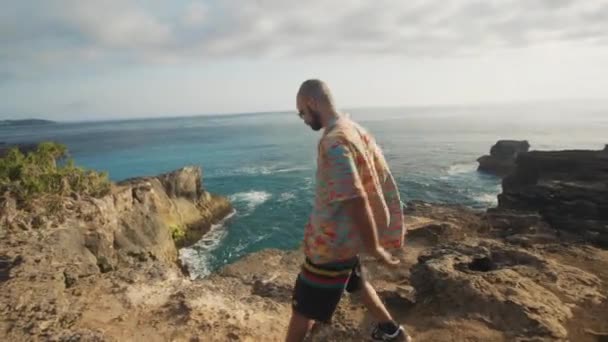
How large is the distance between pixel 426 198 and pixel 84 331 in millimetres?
34562

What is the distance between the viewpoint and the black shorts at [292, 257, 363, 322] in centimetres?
357

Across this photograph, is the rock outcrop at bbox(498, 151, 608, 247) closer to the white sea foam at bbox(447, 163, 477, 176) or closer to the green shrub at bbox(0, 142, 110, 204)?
the white sea foam at bbox(447, 163, 477, 176)

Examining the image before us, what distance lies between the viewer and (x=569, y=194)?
22.8 m

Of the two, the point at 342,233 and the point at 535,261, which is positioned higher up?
the point at 342,233

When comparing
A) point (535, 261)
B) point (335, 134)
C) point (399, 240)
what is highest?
point (335, 134)

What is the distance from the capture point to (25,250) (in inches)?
320

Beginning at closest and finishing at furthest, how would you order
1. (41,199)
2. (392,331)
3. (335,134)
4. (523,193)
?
Result: (335,134), (392,331), (41,199), (523,193)

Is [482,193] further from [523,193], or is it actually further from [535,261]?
[535,261]

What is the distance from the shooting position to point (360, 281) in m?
4.08

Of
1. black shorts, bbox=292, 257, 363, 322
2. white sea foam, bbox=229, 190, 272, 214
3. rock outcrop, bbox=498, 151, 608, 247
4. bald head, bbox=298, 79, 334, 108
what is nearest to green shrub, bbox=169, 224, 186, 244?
→ white sea foam, bbox=229, 190, 272, 214

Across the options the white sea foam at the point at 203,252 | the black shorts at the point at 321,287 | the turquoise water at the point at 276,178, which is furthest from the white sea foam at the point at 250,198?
the black shorts at the point at 321,287

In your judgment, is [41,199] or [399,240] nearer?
[399,240]

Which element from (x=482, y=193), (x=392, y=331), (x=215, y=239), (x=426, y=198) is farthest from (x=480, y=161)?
(x=392, y=331)

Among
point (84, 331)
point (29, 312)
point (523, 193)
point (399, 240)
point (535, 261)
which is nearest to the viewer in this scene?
point (399, 240)
